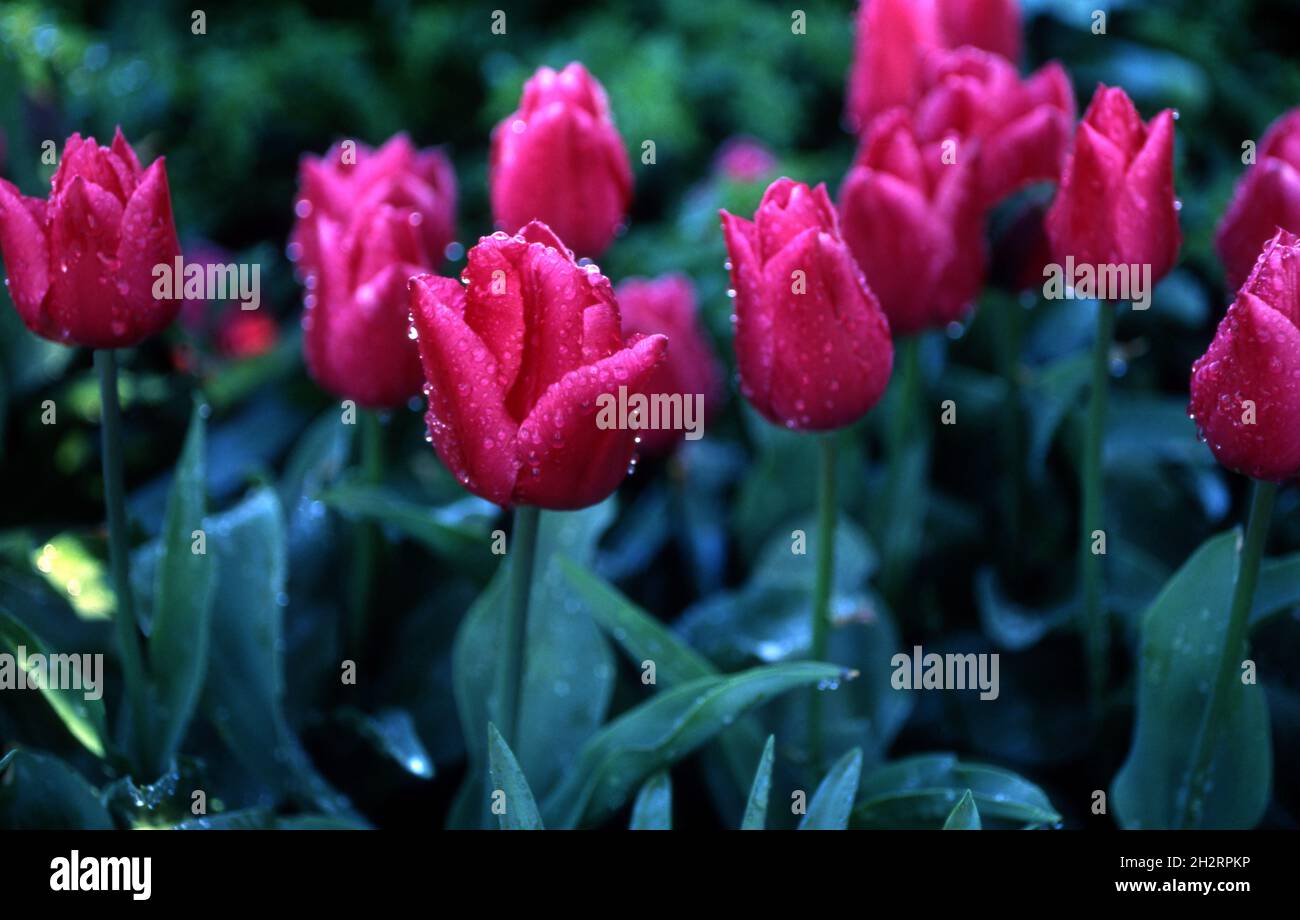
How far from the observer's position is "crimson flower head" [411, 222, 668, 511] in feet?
2.56

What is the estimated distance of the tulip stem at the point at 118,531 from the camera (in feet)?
3.18

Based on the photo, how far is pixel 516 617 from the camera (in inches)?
37.2

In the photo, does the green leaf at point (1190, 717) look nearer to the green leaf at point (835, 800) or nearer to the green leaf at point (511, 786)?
the green leaf at point (835, 800)

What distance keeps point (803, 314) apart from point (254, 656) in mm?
599

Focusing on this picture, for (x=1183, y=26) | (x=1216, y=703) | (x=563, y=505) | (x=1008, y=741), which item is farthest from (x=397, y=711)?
(x=1183, y=26)

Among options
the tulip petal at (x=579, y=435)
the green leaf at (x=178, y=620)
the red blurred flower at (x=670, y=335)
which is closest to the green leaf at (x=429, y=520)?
the green leaf at (x=178, y=620)

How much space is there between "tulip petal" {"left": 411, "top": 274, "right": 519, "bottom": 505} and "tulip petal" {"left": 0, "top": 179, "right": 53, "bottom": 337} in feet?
0.97

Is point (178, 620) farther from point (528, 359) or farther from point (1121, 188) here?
point (1121, 188)

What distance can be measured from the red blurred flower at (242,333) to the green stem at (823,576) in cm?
133

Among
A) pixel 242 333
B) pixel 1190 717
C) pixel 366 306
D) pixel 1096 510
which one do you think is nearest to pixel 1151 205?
pixel 1096 510

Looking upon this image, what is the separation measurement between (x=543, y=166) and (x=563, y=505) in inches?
15.4

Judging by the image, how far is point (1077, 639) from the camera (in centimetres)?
138

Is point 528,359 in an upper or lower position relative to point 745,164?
lower
